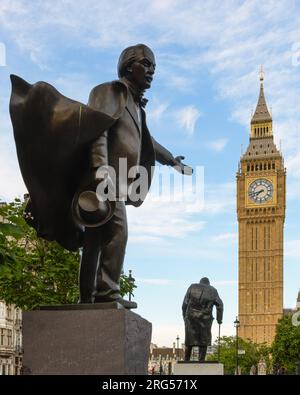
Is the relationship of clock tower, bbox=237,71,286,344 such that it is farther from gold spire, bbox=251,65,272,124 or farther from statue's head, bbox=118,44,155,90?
statue's head, bbox=118,44,155,90

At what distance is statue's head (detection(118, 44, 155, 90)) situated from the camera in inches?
221

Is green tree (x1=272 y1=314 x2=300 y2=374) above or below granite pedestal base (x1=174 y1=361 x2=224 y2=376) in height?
above

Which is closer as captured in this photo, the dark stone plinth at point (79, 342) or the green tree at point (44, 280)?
the dark stone plinth at point (79, 342)

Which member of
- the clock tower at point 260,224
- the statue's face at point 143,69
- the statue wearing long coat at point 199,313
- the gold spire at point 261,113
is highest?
the gold spire at point 261,113

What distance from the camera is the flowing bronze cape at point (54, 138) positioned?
4.98m

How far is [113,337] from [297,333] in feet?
226

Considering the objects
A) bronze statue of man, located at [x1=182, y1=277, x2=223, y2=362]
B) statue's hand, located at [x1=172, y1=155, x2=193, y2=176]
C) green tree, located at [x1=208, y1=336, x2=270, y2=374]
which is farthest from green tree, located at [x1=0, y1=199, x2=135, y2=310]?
green tree, located at [x1=208, y1=336, x2=270, y2=374]

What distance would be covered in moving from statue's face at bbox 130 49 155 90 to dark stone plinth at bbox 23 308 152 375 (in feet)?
6.22

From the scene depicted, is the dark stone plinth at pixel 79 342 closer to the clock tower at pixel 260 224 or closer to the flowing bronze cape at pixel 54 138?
the flowing bronze cape at pixel 54 138

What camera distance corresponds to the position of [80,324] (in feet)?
16.1

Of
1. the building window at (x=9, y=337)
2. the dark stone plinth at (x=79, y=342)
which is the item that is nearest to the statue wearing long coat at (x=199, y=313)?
the dark stone plinth at (x=79, y=342)

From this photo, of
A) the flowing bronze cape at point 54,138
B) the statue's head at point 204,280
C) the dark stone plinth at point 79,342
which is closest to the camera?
the dark stone plinth at point 79,342
